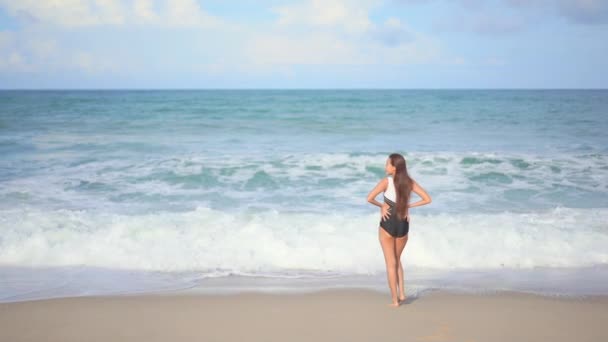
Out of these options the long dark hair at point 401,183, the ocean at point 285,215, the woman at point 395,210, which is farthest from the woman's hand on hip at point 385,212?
the ocean at point 285,215

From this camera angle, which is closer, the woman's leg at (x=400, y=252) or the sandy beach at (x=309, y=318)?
the sandy beach at (x=309, y=318)

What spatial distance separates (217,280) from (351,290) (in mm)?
1605

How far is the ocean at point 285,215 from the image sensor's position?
6.35 metres

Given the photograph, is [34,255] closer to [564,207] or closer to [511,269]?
[511,269]

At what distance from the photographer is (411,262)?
273 inches

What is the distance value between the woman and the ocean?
56 centimetres

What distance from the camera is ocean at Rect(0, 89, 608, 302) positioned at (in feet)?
20.8

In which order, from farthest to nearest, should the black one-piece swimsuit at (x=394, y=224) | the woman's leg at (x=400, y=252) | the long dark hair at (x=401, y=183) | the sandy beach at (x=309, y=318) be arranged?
the woman's leg at (x=400, y=252), the black one-piece swimsuit at (x=394, y=224), the long dark hair at (x=401, y=183), the sandy beach at (x=309, y=318)

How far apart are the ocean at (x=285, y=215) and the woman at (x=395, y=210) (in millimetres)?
565

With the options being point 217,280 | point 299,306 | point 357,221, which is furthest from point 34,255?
point 357,221

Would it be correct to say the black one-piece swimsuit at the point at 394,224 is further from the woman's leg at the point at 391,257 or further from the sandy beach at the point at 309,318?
the sandy beach at the point at 309,318

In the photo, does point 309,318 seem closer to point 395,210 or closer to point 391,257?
point 391,257

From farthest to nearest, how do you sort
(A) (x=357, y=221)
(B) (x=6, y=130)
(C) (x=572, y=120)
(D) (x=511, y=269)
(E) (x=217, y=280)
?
1. (C) (x=572, y=120)
2. (B) (x=6, y=130)
3. (A) (x=357, y=221)
4. (D) (x=511, y=269)
5. (E) (x=217, y=280)

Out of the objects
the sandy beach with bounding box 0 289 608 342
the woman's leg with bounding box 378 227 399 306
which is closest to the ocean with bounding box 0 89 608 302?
the sandy beach with bounding box 0 289 608 342
